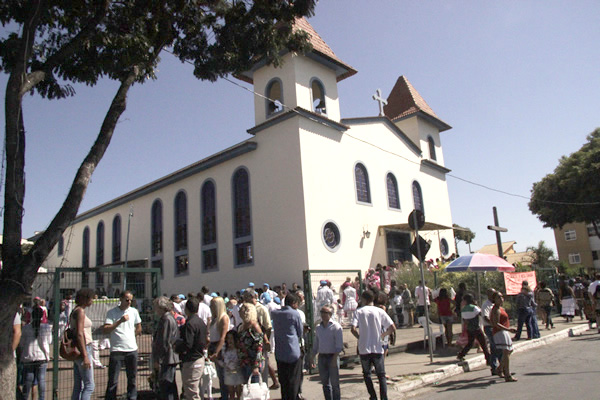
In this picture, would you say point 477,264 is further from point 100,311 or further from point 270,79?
point 270,79

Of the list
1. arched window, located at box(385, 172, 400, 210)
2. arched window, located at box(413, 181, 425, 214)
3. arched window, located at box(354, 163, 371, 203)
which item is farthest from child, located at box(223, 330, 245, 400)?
arched window, located at box(413, 181, 425, 214)

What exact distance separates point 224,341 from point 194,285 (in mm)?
16590

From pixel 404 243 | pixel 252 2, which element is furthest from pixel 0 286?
pixel 404 243

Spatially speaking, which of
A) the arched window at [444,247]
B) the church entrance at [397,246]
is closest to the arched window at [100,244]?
the church entrance at [397,246]

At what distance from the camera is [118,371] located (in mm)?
6965

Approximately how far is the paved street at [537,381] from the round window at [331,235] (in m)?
8.80

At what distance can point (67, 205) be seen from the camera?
669cm

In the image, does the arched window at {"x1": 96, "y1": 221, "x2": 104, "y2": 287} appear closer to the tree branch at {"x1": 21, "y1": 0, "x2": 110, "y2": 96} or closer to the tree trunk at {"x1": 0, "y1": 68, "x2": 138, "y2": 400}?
the tree branch at {"x1": 21, "y1": 0, "x2": 110, "y2": 96}

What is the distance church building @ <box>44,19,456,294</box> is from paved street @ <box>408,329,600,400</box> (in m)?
8.93

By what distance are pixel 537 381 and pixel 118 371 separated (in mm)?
6773

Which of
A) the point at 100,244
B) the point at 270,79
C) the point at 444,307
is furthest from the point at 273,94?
the point at 100,244

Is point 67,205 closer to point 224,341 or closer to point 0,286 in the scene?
point 0,286

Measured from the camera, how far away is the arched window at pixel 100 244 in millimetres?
31859

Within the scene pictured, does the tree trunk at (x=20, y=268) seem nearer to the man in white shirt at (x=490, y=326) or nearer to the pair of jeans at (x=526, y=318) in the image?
the man in white shirt at (x=490, y=326)
